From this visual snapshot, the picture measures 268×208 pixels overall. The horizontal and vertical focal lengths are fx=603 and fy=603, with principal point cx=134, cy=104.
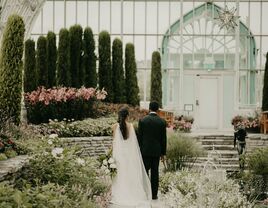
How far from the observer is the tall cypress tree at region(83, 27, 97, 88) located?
1694 cm

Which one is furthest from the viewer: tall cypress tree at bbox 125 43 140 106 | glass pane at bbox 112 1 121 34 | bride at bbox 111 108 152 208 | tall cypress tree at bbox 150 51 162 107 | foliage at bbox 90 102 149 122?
glass pane at bbox 112 1 121 34

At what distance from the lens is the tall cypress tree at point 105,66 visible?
17.8 m

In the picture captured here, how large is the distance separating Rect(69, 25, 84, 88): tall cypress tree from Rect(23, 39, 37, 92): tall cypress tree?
3.44 feet

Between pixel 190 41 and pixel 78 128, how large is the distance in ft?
30.6

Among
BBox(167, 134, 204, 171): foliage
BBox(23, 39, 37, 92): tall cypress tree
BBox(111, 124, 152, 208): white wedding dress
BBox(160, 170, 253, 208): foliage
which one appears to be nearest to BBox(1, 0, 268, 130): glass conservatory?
BBox(23, 39, 37, 92): tall cypress tree

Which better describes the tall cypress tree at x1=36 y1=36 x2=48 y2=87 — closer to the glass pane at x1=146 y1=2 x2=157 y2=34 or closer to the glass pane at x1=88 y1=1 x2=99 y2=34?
the glass pane at x1=88 y1=1 x2=99 y2=34

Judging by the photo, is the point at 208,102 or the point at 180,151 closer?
the point at 180,151

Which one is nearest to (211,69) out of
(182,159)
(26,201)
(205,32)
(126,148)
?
(205,32)

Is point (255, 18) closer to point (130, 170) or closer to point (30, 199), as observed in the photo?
point (130, 170)

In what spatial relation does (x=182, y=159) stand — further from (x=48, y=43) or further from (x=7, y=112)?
(x=48, y=43)

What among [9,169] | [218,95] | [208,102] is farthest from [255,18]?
[9,169]

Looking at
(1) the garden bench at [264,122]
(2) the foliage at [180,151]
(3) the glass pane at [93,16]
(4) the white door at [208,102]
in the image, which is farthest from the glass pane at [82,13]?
(2) the foliage at [180,151]

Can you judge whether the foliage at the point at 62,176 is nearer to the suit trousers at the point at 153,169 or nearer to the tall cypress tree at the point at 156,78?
the suit trousers at the point at 153,169

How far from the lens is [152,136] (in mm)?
8094
